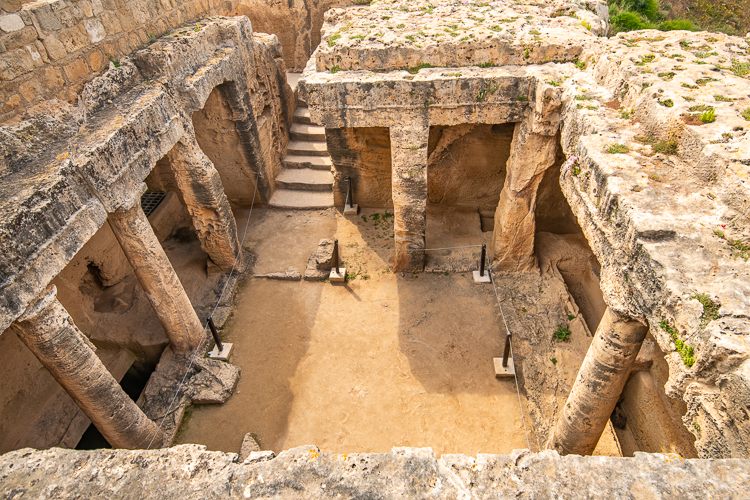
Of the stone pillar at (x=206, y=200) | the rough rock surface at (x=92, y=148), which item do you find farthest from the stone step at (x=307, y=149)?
the stone pillar at (x=206, y=200)

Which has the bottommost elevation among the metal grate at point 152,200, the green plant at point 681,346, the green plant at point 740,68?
the metal grate at point 152,200

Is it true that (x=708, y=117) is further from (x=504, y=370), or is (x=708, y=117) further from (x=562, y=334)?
(x=504, y=370)

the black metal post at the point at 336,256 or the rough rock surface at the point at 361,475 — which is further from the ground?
the rough rock surface at the point at 361,475

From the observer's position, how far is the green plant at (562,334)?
7.48 metres

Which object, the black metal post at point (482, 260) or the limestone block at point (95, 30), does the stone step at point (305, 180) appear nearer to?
the black metal post at point (482, 260)

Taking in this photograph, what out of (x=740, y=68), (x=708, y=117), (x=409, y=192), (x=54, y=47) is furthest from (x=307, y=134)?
(x=708, y=117)

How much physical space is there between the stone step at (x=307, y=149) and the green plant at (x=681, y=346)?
10.2 metres

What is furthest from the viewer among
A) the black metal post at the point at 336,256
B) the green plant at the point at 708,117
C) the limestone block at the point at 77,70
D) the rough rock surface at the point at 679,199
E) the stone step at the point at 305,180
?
the stone step at the point at 305,180

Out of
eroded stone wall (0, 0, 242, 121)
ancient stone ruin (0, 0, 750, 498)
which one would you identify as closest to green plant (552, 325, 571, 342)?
ancient stone ruin (0, 0, 750, 498)

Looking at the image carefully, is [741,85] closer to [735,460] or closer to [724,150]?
[724,150]

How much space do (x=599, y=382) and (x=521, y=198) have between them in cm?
381

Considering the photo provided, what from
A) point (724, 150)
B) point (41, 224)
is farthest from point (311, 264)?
→ point (724, 150)

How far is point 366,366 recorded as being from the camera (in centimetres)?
758

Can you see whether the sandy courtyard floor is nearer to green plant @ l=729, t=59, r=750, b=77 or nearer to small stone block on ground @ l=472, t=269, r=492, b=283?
small stone block on ground @ l=472, t=269, r=492, b=283
